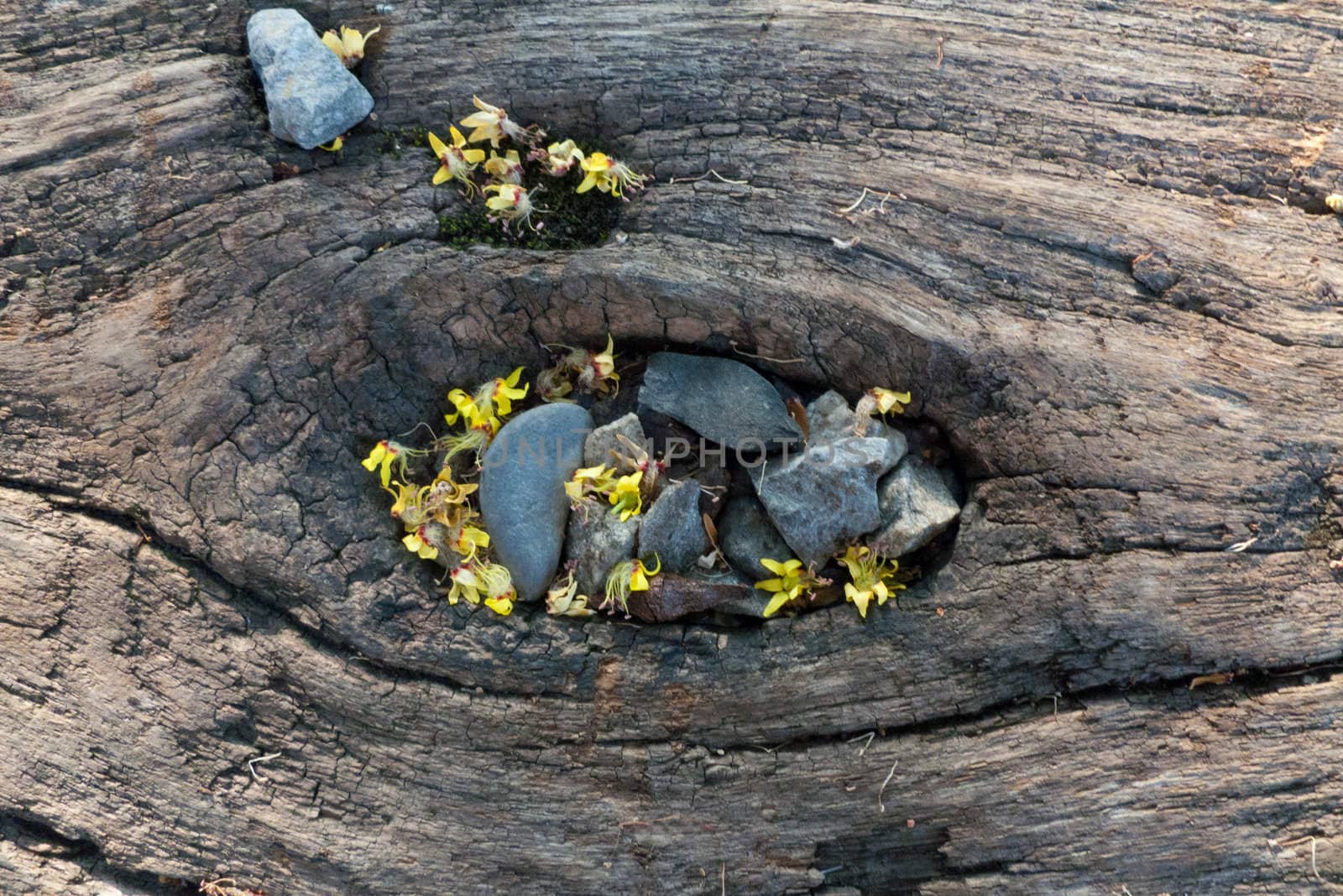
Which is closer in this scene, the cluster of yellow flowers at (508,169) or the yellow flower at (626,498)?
the yellow flower at (626,498)

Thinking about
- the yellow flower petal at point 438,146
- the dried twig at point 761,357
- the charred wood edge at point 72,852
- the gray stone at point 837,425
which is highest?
the yellow flower petal at point 438,146

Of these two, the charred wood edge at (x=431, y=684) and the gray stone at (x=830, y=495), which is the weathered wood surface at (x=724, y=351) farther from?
the gray stone at (x=830, y=495)

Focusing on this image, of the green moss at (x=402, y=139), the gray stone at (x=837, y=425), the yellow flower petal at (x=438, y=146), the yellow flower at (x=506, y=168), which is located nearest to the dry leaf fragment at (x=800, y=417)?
the gray stone at (x=837, y=425)

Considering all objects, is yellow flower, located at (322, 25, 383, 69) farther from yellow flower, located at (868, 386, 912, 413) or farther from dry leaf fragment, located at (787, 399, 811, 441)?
yellow flower, located at (868, 386, 912, 413)

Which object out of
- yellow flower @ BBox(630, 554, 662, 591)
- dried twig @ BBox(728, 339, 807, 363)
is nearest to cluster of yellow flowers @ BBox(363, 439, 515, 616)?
yellow flower @ BBox(630, 554, 662, 591)

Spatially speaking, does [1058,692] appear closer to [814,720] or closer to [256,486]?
[814,720]

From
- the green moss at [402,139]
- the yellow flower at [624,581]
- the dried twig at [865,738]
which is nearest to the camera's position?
the dried twig at [865,738]
